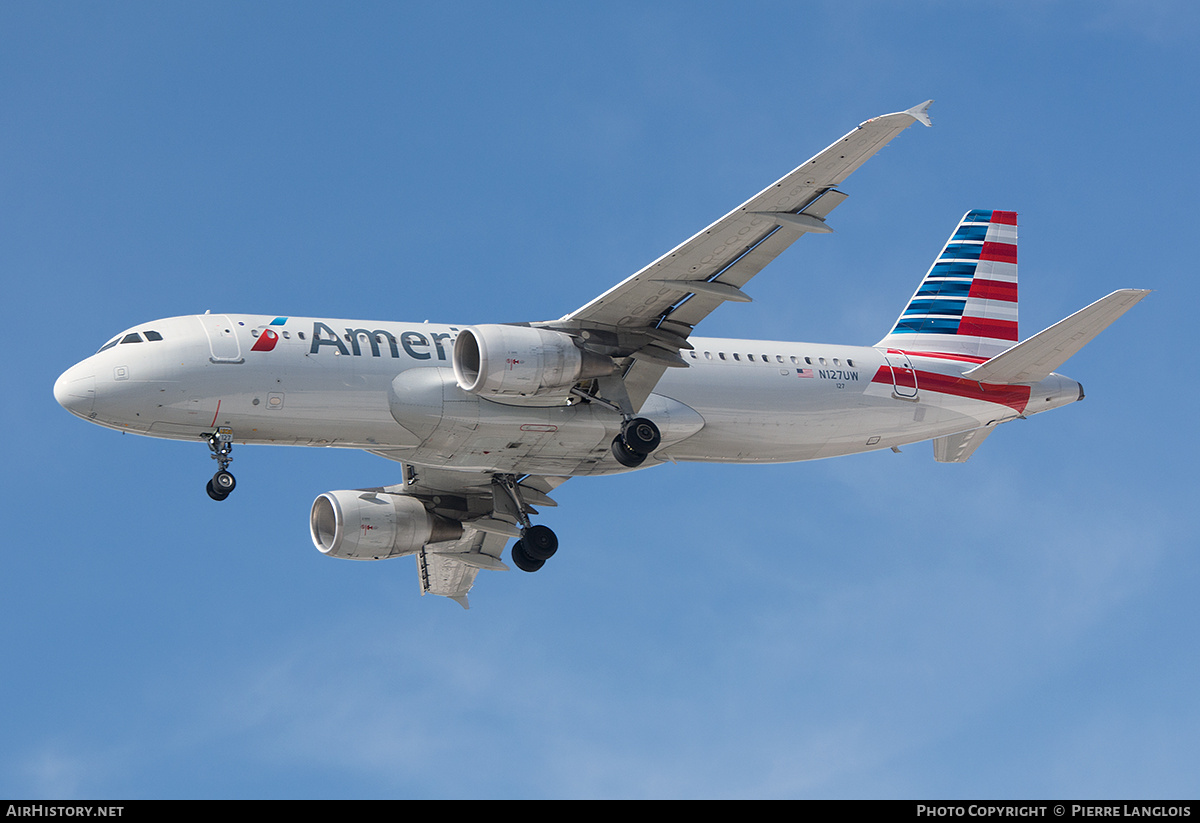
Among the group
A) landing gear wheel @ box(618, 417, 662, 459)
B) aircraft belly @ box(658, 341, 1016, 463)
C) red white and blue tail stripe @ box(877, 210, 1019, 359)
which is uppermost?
red white and blue tail stripe @ box(877, 210, 1019, 359)

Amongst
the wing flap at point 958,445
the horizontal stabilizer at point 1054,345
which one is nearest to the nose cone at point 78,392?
the wing flap at point 958,445

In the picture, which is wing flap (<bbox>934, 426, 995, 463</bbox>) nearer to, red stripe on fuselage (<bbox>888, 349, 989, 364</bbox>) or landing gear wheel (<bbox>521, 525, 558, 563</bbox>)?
red stripe on fuselage (<bbox>888, 349, 989, 364</bbox>)

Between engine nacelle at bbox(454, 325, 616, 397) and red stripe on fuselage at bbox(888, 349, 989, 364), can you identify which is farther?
red stripe on fuselage at bbox(888, 349, 989, 364)

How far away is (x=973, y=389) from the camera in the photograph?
1603 inches

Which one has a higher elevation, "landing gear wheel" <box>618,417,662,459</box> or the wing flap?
the wing flap

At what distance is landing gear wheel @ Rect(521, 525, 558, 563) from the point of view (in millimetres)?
39062

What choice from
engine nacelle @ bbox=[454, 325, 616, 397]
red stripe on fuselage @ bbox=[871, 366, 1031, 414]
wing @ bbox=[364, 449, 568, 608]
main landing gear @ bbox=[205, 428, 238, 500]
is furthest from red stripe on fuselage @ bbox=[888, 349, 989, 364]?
main landing gear @ bbox=[205, 428, 238, 500]

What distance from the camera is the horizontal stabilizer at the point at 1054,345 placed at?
35.9m

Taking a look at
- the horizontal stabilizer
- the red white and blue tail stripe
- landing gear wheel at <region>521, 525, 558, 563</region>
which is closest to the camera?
the horizontal stabilizer

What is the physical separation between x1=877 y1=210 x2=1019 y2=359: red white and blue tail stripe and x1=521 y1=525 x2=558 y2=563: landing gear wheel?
11.9 m

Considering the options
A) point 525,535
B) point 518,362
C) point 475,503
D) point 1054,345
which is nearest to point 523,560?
point 525,535

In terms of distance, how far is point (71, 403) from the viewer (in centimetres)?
3231

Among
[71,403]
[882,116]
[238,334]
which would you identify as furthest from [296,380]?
[882,116]
